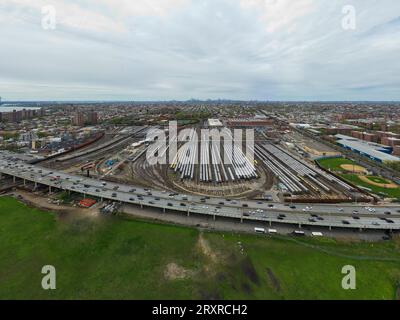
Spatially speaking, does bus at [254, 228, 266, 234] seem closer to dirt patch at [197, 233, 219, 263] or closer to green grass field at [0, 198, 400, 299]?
green grass field at [0, 198, 400, 299]

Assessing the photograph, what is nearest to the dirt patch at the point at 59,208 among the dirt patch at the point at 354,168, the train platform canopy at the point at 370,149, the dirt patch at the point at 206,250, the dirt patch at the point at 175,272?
the dirt patch at the point at 175,272

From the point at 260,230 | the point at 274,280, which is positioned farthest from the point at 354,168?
the point at 274,280

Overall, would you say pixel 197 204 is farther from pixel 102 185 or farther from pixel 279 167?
pixel 279 167

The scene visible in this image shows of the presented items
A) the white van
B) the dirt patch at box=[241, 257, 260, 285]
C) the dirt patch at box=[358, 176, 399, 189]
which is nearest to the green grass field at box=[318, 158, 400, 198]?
the dirt patch at box=[358, 176, 399, 189]

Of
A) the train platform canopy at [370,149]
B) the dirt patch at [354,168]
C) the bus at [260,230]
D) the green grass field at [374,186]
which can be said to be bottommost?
the bus at [260,230]

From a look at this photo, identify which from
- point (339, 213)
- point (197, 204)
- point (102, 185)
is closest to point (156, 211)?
point (197, 204)

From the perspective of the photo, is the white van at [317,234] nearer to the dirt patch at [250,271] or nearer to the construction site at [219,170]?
the construction site at [219,170]

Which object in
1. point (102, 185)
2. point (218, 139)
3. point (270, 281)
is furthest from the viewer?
point (218, 139)

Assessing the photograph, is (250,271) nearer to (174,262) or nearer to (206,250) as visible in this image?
(206,250)
